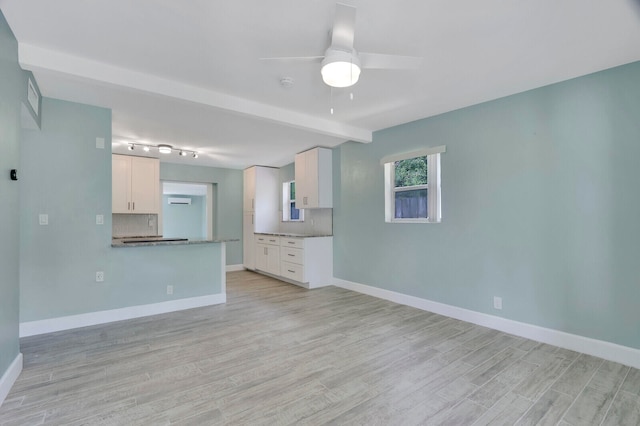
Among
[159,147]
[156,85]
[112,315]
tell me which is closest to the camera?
[156,85]

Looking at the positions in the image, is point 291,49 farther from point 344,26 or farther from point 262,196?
point 262,196

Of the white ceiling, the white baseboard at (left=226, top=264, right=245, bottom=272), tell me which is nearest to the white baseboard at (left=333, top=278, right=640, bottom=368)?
the white ceiling

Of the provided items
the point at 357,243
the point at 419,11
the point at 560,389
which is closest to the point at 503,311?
the point at 560,389

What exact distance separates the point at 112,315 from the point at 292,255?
2721 millimetres

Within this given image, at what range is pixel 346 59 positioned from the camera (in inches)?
76.2

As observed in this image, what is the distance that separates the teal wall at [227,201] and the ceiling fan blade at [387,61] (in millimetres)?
5665

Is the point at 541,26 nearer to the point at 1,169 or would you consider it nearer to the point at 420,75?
the point at 420,75

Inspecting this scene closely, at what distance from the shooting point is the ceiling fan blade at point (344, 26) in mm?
1642

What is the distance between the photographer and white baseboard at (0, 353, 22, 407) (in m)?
1.96

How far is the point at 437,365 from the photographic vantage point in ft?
7.98

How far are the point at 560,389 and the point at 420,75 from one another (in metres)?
2.69

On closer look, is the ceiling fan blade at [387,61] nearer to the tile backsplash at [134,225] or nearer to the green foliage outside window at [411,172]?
the green foliage outside window at [411,172]

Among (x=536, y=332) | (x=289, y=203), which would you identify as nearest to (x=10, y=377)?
Result: (x=536, y=332)

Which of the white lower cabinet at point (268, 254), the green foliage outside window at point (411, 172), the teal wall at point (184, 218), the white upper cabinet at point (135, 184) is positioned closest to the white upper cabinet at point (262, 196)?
the white lower cabinet at point (268, 254)
